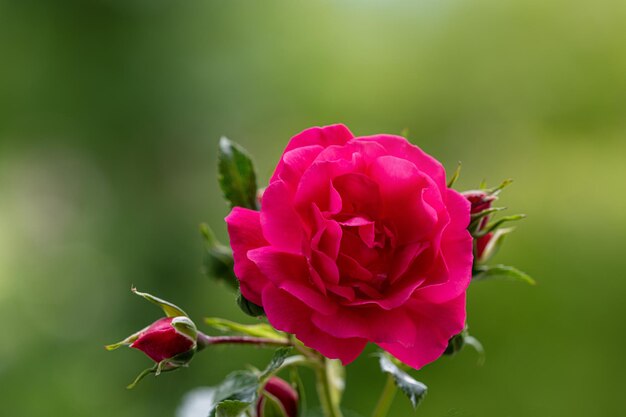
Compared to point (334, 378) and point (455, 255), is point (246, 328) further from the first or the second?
point (455, 255)

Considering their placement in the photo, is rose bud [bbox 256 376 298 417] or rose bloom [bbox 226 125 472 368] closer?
rose bloom [bbox 226 125 472 368]

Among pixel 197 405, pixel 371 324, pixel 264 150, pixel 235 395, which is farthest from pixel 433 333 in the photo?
pixel 264 150

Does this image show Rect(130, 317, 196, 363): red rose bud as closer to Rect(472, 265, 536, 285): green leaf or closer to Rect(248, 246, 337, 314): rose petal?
Rect(248, 246, 337, 314): rose petal

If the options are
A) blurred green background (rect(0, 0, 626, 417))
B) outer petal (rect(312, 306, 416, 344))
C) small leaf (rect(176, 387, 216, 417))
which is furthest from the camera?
blurred green background (rect(0, 0, 626, 417))

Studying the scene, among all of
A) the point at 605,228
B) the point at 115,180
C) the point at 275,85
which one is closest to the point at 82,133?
the point at 115,180

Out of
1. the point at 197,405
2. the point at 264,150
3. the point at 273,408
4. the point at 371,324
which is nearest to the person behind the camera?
the point at 371,324

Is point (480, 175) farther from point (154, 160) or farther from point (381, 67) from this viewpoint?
point (154, 160)

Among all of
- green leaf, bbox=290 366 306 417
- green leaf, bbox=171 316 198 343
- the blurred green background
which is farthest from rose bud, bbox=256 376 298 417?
the blurred green background
